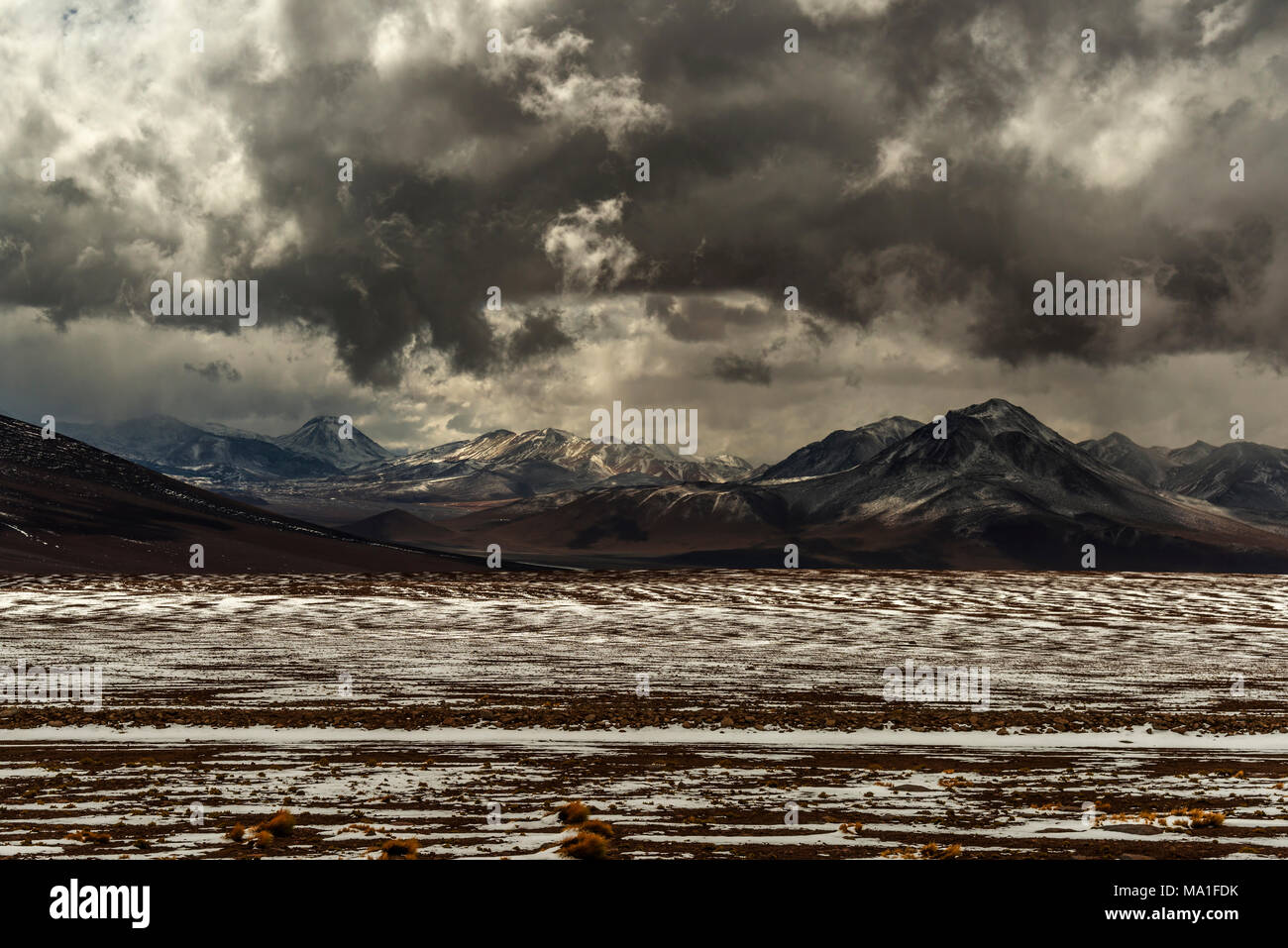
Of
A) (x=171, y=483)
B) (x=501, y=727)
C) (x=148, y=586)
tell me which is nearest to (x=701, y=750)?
(x=501, y=727)

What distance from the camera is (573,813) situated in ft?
48.1

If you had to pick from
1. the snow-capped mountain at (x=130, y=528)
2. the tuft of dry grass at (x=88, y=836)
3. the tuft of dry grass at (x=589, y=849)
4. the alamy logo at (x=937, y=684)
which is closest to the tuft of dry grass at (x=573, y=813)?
the tuft of dry grass at (x=589, y=849)

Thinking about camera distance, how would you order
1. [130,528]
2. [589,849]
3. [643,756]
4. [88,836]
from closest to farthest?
[589,849], [88,836], [643,756], [130,528]

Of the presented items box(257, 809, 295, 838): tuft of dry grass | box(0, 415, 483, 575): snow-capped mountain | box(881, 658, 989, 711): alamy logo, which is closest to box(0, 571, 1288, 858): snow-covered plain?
box(257, 809, 295, 838): tuft of dry grass

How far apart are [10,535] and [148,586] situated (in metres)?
57.2

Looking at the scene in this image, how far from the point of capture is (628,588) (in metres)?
92.7

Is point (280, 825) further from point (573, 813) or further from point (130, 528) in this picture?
point (130, 528)
